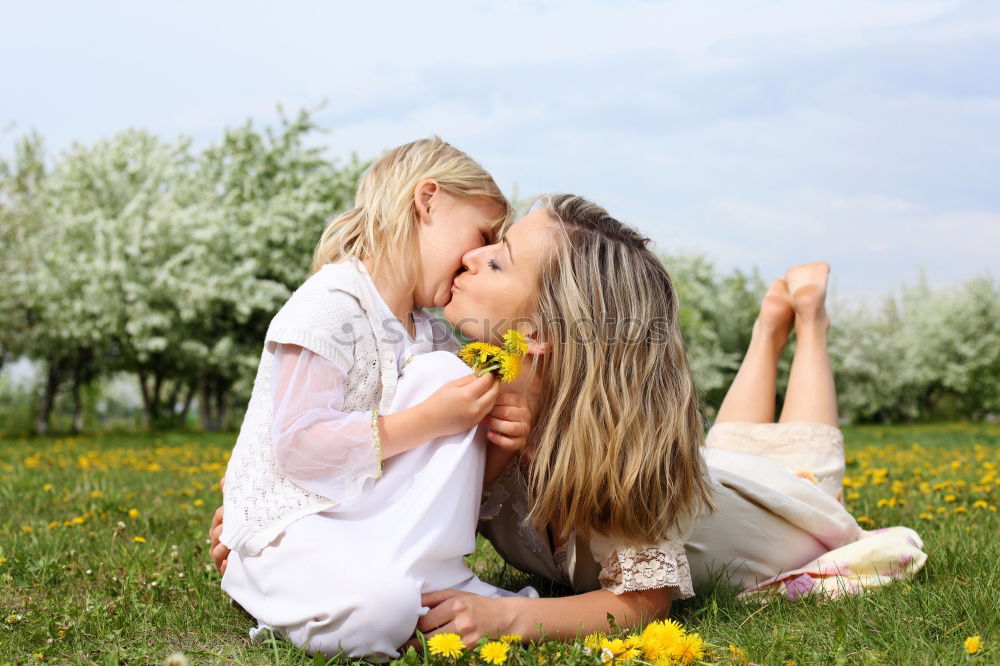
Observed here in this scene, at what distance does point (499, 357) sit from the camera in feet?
7.72

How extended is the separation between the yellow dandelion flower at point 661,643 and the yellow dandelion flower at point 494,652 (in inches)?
14.2

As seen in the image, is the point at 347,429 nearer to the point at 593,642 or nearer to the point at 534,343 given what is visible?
the point at 534,343

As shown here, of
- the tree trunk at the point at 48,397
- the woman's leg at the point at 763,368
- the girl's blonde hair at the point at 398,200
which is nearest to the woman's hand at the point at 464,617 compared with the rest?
the girl's blonde hair at the point at 398,200

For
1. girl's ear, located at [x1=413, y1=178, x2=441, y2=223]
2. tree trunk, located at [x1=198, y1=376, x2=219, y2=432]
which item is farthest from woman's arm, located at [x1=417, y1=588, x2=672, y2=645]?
tree trunk, located at [x1=198, y1=376, x2=219, y2=432]

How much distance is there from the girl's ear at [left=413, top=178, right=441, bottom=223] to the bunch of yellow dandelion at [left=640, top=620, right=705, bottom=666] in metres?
1.50

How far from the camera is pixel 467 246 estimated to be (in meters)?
2.93

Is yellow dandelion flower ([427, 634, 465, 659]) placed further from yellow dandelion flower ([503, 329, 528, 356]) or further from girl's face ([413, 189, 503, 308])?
girl's face ([413, 189, 503, 308])

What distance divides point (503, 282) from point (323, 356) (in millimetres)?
637

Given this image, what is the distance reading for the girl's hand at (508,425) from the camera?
2484 millimetres

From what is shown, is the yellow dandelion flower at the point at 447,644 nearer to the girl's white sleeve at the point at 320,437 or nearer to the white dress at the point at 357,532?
the white dress at the point at 357,532

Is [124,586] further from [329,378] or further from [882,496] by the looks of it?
[882,496]

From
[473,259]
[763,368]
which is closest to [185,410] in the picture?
[763,368]

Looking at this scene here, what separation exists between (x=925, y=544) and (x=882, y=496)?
4.88 ft

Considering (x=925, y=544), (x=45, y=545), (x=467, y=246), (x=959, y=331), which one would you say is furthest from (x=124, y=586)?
(x=959, y=331)
